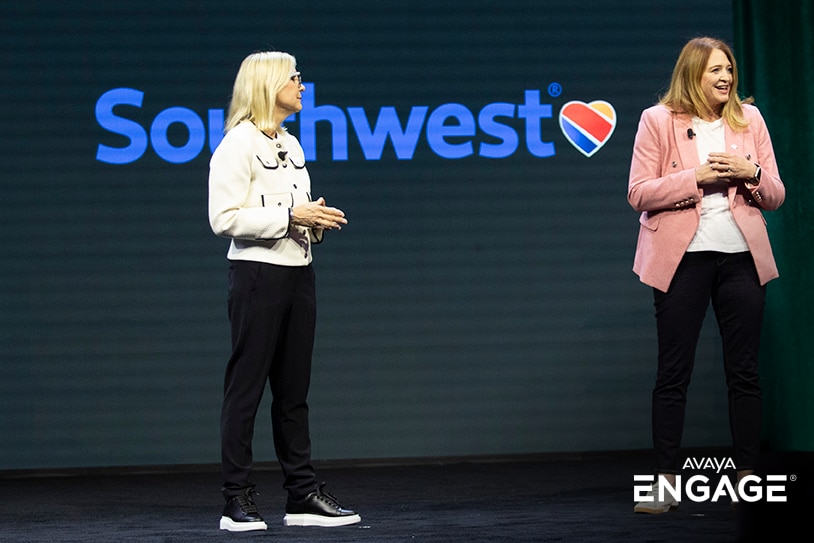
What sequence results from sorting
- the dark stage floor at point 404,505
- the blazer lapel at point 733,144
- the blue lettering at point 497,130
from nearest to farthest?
→ the dark stage floor at point 404,505
the blazer lapel at point 733,144
the blue lettering at point 497,130

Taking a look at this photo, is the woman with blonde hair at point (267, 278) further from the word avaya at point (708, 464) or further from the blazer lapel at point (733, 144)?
the word avaya at point (708, 464)

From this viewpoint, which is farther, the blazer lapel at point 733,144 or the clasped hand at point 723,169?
the blazer lapel at point 733,144

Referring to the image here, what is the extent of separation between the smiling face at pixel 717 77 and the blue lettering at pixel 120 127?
2.94m

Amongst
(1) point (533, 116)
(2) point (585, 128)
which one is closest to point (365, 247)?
(1) point (533, 116)

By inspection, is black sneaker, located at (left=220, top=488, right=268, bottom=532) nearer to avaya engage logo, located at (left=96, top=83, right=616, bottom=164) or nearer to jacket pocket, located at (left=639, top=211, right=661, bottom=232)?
jacket pocket, located at (left=639, top=211, right=661, bottom=232)

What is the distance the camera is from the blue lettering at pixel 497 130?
5.69m

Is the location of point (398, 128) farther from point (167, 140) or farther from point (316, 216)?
point (316, 216)

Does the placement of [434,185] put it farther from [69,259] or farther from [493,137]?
[69,259]

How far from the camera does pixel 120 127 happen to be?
18.4 ft

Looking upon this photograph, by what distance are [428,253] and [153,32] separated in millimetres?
1762

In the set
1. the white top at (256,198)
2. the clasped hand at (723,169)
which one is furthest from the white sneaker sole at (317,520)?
the clasped hand at (723,169)

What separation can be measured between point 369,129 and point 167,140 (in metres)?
1.00

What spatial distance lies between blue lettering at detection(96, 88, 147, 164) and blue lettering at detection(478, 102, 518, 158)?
170cm

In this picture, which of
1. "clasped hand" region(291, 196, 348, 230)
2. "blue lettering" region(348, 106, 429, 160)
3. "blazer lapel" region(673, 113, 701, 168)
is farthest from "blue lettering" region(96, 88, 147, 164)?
"blazer lapel" region(673, 113, 701, 168)
